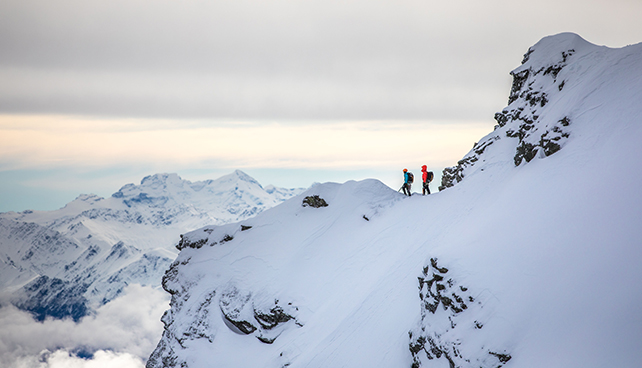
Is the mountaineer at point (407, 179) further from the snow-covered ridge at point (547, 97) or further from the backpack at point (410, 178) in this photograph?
the snow-covered ridge at point (547, 97)

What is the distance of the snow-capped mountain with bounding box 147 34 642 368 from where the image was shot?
16.1 meters

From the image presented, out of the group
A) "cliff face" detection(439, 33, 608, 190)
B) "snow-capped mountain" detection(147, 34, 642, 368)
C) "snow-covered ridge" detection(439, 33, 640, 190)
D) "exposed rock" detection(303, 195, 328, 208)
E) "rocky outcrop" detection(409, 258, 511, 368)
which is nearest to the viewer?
"snow-capped mountain" detection(147, 34, 642, 368)

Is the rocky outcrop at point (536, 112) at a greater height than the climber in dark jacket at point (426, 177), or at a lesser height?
greater

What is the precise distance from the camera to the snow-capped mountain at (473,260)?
52.8ft

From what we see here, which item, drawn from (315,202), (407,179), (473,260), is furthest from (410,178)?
(473,260)

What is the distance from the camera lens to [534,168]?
26.2m

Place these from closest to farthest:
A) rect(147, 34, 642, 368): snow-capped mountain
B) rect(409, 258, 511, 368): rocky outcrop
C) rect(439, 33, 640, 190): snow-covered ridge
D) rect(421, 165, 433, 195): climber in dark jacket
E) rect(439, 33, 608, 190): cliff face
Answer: rect(147, 34, 642, 368): snow-capped mountain → rect(409, 258, 511, 368): rocky outcrop → rect(439, 33, 640, 190): snow-covered ridge → rect(439, 33, 608, 190): cliff face → rect(421, 165, 433, 195): climber in dark jacket

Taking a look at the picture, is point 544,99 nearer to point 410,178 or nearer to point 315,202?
point 410,178

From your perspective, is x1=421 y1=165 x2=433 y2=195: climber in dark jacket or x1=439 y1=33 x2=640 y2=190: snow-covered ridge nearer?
x1=439 y1=33 x2=640 y2=190: snow-covered ridge

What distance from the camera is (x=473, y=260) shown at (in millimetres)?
20688

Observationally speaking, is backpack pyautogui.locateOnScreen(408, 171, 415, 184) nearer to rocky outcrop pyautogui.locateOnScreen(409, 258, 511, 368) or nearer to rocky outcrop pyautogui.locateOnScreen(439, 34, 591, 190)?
rocky outcrop pyautogui.locateOnScreen(439, 34, 591, 190)

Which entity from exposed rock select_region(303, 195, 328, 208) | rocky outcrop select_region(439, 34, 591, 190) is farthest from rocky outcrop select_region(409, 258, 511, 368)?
exposed rock select_region(303, 195, 328, 208)

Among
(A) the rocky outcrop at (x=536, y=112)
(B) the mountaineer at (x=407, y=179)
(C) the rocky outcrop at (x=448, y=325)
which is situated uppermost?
(A) the rocky outcrop at (x=536, y=112)

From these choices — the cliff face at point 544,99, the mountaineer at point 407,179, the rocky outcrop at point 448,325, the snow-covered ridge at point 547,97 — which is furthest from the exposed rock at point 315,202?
the rocky outcrop at point 448,325
